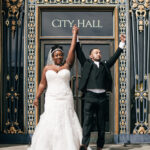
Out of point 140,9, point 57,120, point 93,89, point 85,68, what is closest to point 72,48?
point 85,68

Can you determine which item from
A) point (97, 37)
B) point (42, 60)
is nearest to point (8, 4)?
point (42, 60)

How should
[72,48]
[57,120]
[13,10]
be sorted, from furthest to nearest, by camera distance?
[13,10], [72,48], [57,120]

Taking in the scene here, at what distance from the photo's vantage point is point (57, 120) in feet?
21.4

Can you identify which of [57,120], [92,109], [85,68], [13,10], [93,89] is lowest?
[57,120]

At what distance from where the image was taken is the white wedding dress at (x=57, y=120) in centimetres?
644

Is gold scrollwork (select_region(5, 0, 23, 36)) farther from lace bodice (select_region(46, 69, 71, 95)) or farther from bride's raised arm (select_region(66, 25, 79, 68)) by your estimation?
lace bodice (select_region(46, 69, 71, 95))

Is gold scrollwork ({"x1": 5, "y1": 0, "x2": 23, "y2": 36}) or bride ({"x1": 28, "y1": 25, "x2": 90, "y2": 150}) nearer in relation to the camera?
bride ({"x1": 28, "y1": 25, "x2": 90, "y2": 150})

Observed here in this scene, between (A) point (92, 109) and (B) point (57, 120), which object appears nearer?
(B) point (57, 120)

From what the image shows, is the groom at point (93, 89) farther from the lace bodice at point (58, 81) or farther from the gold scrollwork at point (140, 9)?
the gold scrollwork at point (140, 9)

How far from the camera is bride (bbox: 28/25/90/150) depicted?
6.44 metres

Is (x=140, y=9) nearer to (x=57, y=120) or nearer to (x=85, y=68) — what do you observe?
→ (x=85, y=68)

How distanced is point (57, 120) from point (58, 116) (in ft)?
0.25

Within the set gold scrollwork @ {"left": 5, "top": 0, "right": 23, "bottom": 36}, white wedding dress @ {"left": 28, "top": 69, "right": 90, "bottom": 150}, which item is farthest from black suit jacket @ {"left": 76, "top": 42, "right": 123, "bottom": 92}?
gold scrollwork @ {"left": 5, "top": 0, "right": 23, "bottom": 36}

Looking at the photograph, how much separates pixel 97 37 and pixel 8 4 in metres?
2.34
